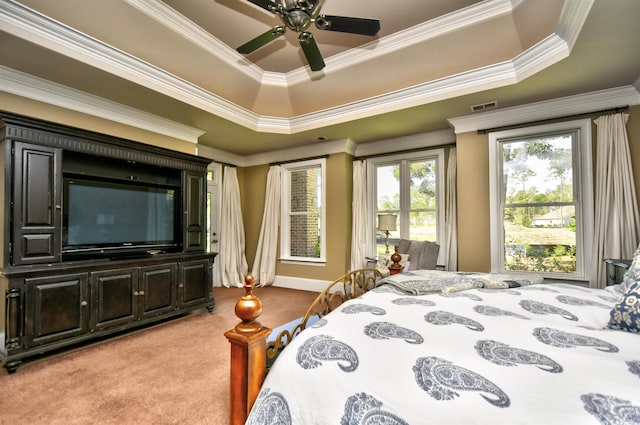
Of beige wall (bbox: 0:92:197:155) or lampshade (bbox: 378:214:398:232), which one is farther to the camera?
lampshade (bbox: 378:214:398:232)

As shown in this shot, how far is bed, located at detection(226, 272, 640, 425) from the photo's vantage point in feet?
2.40

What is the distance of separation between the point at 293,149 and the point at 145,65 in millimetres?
2830

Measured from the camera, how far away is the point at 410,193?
4660 millimetres

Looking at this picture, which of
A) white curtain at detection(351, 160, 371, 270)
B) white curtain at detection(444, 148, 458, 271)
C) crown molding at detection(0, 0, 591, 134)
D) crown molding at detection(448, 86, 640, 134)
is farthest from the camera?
white curtain at detection(351, 160, 371, 270)

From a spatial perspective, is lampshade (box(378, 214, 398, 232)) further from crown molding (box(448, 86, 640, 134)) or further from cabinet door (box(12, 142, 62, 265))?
cabinet door (box(12, 142, 62, 265))

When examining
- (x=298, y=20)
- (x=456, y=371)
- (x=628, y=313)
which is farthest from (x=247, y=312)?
(x=298, y=20)

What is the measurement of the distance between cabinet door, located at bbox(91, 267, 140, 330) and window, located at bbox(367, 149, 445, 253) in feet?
11.6

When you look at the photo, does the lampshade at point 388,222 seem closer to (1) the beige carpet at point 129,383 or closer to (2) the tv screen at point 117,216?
(1) the beige carpet at point 129,383

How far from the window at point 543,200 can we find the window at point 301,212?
2.86m

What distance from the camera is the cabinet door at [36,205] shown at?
237 cm

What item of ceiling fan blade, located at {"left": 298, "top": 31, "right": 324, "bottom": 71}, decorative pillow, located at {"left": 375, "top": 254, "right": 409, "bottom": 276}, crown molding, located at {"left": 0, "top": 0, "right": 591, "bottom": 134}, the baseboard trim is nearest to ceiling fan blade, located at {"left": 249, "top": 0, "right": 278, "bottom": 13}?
ceiling fan blade, located at {"left": 298, "top": 31, "right": 324, "bottom": 71}

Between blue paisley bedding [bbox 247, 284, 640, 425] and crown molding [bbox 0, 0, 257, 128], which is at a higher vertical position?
crown molding [bbox 0, 0, 257, 128]

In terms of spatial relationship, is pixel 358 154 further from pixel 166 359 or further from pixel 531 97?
pixel 166 359

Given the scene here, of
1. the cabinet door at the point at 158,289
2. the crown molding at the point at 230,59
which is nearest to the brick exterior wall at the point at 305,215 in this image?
the crown molding at the point at 230,59
